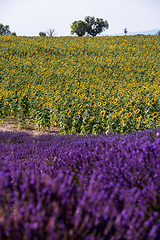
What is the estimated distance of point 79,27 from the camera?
57.5 metres

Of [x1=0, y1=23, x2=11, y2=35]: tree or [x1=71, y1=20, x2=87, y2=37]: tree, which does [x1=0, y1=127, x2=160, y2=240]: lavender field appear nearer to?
[x1=71, y1=20, x2=87, y2=37]: tree

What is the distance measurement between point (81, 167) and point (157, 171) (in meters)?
0.95

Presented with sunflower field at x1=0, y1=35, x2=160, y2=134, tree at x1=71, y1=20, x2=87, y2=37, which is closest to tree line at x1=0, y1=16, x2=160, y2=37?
tree at x1=71, y1=20, x2=87, y2=37

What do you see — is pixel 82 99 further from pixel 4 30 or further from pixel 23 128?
pixel 4 30

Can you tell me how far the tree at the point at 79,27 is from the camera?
57.1 metres

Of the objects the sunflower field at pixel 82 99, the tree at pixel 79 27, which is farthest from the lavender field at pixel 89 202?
the tree at pixel 79 27

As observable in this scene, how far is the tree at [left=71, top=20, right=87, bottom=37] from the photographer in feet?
187

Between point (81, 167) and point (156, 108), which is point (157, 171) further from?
point (156, 108)

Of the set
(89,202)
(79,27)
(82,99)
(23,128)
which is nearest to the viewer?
(89,202)

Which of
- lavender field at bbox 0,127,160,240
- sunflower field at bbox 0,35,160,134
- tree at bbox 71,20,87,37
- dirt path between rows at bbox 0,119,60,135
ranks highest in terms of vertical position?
tree at bbox 71,20,87,37

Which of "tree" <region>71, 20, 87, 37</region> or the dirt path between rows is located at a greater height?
"tree" <region>71, 20, 87, 37</region>

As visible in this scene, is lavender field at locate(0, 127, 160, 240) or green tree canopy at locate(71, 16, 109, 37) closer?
lavender field at locate(0, 127, 160, 240)

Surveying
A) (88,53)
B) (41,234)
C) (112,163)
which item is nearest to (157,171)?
(112,163)

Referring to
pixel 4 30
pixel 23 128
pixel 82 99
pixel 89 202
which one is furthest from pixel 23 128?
pixel 4 30
